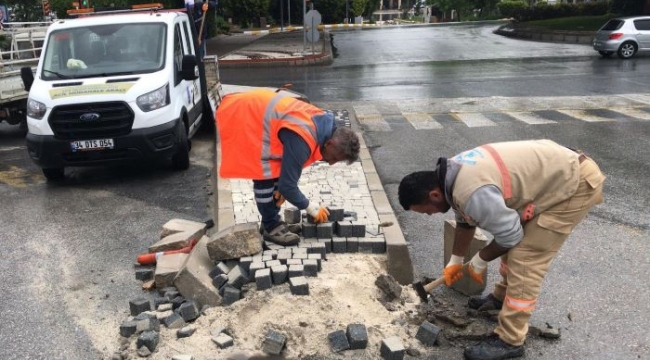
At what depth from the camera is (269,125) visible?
4.34 m

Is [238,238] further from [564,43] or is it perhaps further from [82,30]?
[564,43]

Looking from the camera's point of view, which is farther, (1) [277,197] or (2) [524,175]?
(1) [277,197]

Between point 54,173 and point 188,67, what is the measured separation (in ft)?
7.77

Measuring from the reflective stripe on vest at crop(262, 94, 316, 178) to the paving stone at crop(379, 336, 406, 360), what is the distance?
158cm

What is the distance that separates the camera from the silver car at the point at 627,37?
20469 mm

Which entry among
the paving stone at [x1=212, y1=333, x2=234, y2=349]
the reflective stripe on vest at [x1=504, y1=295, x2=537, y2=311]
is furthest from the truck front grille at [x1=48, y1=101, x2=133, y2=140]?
the reflective stripe on vest at [x1=504, y1=295, x2=537, y2=311]

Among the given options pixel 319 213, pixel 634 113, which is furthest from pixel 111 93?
pixel 634 113

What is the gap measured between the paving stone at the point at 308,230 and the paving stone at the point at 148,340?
162cm

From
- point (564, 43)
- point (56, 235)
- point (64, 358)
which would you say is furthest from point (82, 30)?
point (564, 43)

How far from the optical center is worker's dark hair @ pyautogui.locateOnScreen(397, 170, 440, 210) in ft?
11.0

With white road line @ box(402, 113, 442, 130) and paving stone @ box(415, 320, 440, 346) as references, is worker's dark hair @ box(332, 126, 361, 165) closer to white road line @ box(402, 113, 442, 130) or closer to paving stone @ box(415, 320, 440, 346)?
paving stone @ box(415, 320, 440, 346)

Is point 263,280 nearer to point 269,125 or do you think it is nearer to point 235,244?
point 235,244

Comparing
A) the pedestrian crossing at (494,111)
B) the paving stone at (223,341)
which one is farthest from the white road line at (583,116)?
the paving stone at (223,341)

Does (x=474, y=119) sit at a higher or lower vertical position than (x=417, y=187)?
lower
